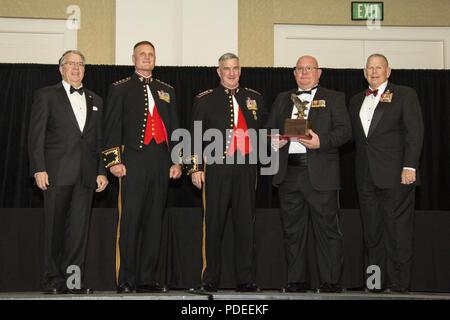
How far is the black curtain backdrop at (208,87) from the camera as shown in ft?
26.1

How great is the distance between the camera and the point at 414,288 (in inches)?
264

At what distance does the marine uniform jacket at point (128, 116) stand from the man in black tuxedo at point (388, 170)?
1536mm

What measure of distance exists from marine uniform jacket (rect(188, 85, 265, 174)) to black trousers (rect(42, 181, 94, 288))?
899 millimetres

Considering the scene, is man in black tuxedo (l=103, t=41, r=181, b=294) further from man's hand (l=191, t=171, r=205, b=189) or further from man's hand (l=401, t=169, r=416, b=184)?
man's hand (l=401, t=169, r=416, b=184)

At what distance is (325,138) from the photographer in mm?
5812

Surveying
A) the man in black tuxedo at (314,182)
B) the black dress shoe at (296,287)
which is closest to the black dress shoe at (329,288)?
the man in black tuxedo at (314,182)

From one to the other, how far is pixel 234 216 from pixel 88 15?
400 cm

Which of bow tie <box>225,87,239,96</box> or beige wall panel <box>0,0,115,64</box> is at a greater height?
beige wall panel <box>0,0,115,64</box>

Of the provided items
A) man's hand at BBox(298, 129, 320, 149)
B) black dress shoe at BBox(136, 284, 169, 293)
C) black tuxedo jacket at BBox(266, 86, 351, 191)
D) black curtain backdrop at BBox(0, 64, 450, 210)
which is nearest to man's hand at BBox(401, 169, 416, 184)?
black tuxedo jacket at BBox(266, 86, 351, 191)

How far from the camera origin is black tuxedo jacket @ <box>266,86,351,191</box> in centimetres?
583

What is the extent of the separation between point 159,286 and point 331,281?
131 cm

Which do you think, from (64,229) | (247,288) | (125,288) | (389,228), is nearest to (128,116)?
(64,229)
